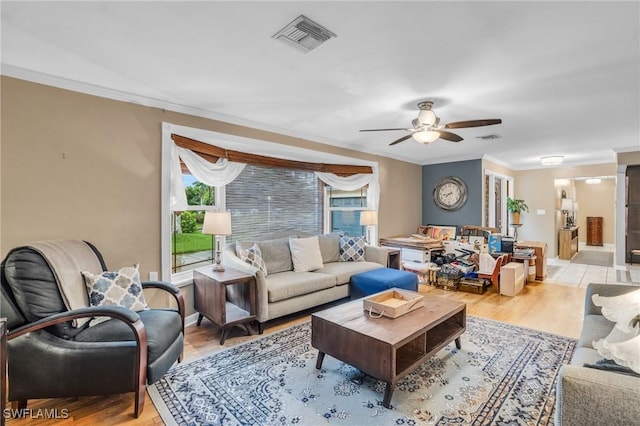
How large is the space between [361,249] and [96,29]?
3.81 meters

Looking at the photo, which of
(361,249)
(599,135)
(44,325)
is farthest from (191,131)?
(599,135)

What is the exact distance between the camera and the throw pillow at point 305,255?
400 centimetres

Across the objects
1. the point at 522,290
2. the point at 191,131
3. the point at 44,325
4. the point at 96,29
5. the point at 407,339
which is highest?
the point at 96,29

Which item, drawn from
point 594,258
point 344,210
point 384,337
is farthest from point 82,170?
point 594,258

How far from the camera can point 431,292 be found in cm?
472

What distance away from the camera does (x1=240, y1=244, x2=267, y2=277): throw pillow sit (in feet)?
11.3

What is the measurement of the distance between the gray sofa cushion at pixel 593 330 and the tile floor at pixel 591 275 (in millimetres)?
3511

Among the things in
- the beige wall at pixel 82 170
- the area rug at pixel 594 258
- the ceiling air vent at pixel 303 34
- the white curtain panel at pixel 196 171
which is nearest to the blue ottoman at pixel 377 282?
the white curtain panel at pixel 196 171

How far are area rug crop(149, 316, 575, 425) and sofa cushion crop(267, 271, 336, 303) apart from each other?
528mm

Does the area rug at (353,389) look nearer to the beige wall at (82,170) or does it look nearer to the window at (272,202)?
the beige wall at (82,170)

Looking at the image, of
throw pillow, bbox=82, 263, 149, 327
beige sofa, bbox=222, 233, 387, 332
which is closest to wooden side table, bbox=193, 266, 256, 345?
beige sofa, bbox=222, 233, 387, 332

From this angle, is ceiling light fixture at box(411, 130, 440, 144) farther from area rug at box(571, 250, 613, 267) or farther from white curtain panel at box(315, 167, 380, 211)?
area rug at box(571, 250, 613, 267)

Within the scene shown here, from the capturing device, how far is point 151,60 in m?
2.26

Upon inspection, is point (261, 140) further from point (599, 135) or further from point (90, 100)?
point (599, 135)
